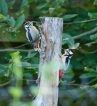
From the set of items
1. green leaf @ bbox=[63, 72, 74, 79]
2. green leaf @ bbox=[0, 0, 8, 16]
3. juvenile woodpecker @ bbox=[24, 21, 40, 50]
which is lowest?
green leaf @ bbox=[63, 72, 74, 79]

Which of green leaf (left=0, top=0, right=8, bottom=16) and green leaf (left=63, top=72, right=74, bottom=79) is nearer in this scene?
green leaf (left=0, top=0, right=8, bottom=16)

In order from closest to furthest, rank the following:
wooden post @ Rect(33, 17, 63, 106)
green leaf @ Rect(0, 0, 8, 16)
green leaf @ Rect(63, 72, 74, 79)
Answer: wooden post @ Rect(33, 17, 63, 106) → green leaf @ Rect(0, 0, 8, 16) → green leaf @ Rect(63, 72, 74, 79)

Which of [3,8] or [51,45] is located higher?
[51,45]

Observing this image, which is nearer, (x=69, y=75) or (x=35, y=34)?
(x=35, y=34)

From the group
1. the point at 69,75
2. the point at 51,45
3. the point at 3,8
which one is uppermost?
the point at 51,45

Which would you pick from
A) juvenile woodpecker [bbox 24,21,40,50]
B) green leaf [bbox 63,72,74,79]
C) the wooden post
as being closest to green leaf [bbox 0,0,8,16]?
green leaf [bbox 63,72,74,79]

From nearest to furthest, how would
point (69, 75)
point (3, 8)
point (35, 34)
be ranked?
point (35, 34)
point (3, 8)
point (69, 75)

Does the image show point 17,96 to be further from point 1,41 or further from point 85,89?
point 1,41

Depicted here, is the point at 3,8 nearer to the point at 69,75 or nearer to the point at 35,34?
the point at 69,75

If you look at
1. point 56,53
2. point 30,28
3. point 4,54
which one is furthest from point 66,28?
point 56,53

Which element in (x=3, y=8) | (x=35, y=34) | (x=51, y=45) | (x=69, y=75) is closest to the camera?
(x=51, y=45)

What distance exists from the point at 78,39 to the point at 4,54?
25.0 inches

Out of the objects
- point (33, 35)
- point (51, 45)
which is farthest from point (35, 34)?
point (51, 45)

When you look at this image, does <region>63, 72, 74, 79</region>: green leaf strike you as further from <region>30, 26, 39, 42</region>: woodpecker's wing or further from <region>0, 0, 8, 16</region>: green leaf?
<region>30, 26, 39, 42</region>: woodpecker's wing
